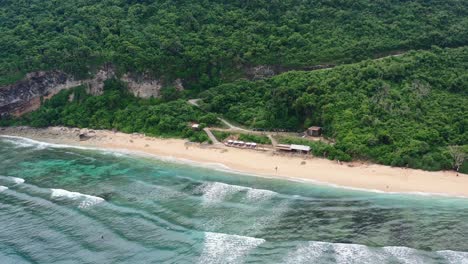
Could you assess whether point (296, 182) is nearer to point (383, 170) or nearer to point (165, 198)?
point (383, 170)

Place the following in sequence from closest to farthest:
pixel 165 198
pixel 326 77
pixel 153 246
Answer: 1. pixel 153 246
2. pixel 165 198
3. pixel 326 77

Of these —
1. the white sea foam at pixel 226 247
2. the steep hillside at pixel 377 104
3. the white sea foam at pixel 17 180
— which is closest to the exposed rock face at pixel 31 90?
the white sea foam at pixel 17 180

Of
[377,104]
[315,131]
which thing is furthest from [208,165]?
[377,104]

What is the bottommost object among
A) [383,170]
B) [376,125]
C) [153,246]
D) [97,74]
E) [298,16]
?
[153,246]

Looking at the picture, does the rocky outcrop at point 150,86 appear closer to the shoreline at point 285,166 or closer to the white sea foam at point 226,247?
the shoreline at point 285,166

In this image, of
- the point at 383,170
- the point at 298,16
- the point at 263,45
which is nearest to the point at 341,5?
the point at 298,16

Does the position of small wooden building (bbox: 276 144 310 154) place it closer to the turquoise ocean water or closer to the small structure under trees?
the turquoise ocean water

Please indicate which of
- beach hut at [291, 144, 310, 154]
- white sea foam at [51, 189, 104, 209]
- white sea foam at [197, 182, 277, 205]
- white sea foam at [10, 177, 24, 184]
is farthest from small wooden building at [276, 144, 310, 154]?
white sea foam at [10, 177, 24, 184]
